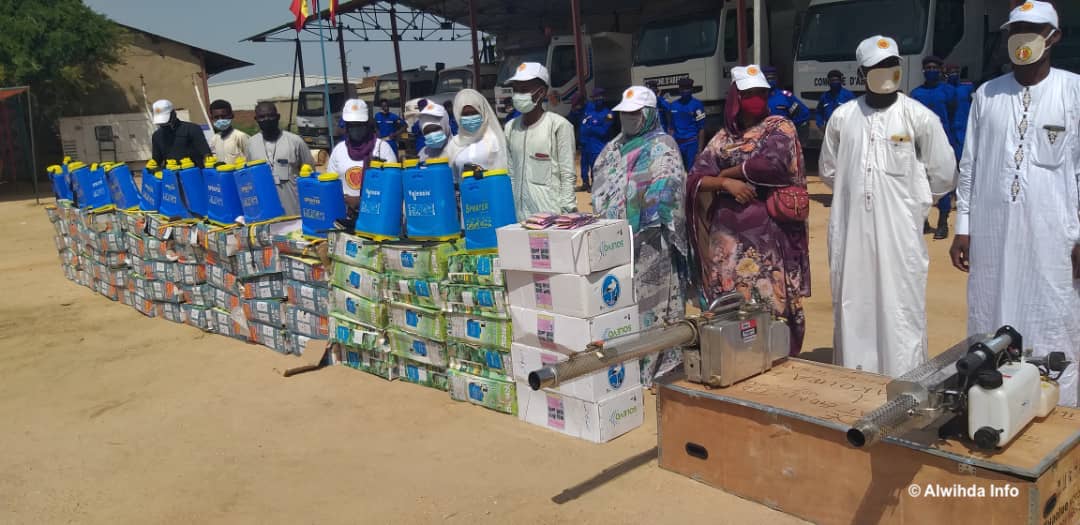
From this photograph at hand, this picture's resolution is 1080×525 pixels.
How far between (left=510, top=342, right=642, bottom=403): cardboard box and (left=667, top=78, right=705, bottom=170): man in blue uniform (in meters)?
8.43

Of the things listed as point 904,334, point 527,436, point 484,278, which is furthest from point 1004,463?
point 484,278

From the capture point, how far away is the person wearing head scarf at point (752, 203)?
423cm

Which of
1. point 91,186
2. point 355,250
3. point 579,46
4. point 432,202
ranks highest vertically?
point 579,46

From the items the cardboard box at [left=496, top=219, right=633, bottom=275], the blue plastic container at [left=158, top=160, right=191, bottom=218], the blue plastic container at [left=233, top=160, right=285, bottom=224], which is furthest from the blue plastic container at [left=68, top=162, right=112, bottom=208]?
the cardboard box at [left=496, top=219, right=633, bottom=275]

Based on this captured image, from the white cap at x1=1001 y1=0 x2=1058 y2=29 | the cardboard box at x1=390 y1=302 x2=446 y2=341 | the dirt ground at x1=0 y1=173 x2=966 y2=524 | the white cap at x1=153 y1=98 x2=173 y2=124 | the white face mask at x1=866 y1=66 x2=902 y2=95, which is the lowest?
the dirt ground at x1=0 y1=173 x2=966 y2=524

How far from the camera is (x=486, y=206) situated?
15.4 feet

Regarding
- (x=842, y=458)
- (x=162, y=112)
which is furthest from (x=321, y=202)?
(x=842, y=458)

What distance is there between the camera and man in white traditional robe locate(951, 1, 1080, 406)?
3.51m

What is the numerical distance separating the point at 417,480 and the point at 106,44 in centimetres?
2294

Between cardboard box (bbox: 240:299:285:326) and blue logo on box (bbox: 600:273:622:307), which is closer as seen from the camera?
blue logo on box (bbox: 600:273:622:307)

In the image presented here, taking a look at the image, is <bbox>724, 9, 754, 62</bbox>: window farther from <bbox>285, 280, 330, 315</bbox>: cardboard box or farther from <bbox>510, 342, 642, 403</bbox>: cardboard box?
<bbox>510, 342, 642, 403</bbox>: cardboard box

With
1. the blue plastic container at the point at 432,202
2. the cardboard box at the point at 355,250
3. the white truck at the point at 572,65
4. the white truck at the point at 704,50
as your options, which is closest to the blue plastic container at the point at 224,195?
the cardboard box at the point at 355,250

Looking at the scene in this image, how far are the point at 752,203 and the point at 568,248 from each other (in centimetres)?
104

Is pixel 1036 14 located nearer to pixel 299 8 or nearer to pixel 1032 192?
pixel 1032 192
